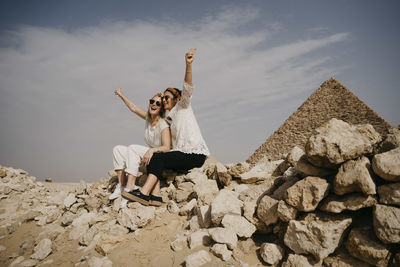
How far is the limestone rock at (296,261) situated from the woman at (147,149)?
2.08 m

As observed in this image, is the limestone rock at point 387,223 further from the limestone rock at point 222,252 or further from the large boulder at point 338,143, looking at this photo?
the limestone rock at point 222,252

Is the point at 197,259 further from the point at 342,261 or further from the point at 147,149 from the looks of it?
the point at 147,149

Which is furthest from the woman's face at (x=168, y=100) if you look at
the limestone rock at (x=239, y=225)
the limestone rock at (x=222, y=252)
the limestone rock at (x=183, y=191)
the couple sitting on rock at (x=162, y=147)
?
the limestone rock at (x=222, y=252)

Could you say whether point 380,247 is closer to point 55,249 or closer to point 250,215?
point 250,215

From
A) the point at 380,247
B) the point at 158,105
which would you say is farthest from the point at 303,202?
the point at 158,105

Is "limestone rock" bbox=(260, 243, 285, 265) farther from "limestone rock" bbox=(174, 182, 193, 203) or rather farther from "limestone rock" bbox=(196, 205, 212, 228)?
"limestone rock" bbox=(174, 182, 193, 203)

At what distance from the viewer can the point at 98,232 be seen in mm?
3527

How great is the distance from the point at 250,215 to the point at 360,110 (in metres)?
13.2

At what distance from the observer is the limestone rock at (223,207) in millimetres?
3006

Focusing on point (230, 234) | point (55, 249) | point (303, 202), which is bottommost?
point (55, 249)

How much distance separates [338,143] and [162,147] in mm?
2589

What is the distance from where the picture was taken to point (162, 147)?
391 cm

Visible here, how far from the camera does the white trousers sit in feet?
12.5

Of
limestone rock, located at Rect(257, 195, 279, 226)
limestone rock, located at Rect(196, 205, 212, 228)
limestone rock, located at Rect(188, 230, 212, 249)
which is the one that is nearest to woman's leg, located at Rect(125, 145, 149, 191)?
limestone rock, located at Rect(196, 205, 212, 228)
